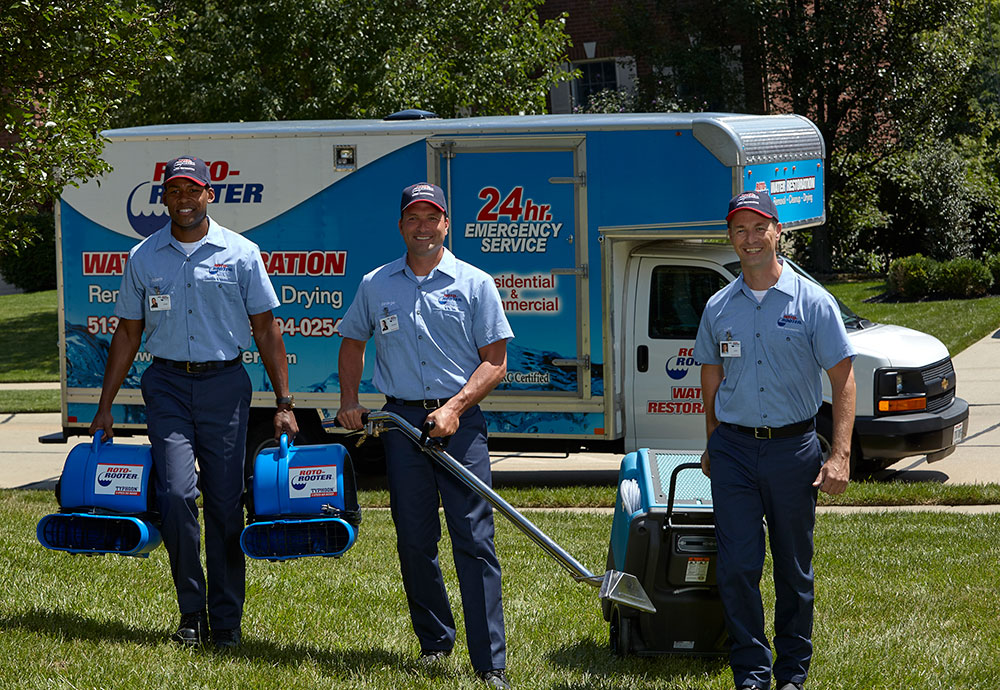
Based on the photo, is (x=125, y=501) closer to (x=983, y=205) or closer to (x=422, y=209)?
(x=422, y=209)

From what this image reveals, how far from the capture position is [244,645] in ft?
16.3

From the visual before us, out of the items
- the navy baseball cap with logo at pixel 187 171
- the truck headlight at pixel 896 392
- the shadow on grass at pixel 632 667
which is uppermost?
the navy baseball cap with logo at pixel 187 171

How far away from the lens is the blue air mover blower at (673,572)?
4715mm

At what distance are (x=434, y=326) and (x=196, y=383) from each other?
3.33ft

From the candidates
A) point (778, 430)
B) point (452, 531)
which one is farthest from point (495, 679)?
point (778, 430)

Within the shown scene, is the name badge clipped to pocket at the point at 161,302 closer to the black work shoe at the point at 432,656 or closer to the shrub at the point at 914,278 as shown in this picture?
the black work shoe at the point at 432,656

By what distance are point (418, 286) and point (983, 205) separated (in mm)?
20202

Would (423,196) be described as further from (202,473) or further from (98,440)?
(98,440)

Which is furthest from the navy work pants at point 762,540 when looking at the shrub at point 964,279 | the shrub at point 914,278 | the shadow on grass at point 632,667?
the shrub at point 964,279

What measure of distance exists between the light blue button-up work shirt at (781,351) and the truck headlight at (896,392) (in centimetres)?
487

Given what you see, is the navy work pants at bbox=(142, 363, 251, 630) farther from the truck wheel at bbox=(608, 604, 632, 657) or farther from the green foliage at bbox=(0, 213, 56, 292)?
the green foliage at bbox=(0, 213, 56, 292)

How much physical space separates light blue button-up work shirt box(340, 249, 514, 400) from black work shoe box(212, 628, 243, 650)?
119cm

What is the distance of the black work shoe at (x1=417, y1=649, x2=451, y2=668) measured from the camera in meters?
4.75

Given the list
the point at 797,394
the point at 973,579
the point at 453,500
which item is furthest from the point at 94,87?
the point at 973,579
